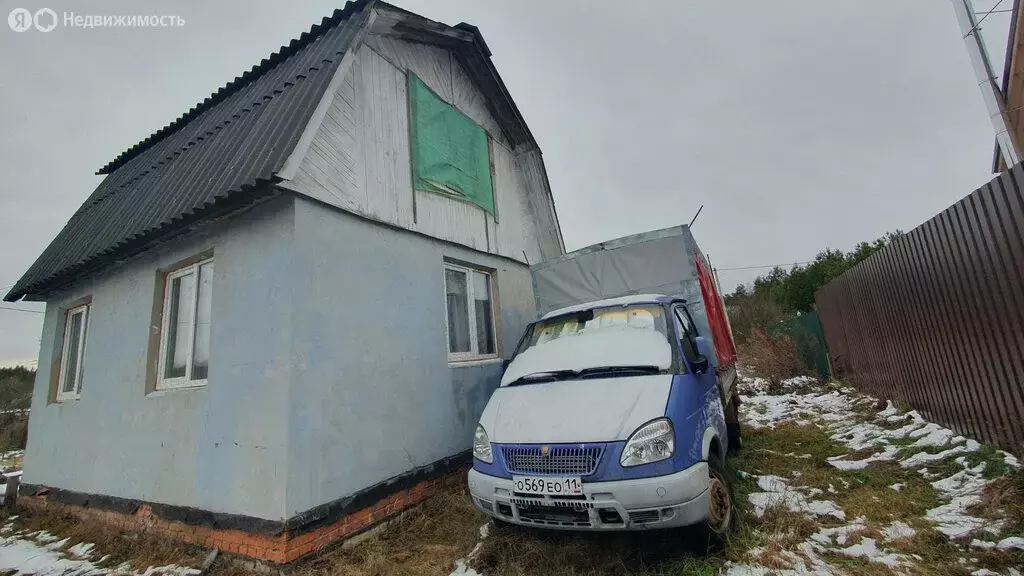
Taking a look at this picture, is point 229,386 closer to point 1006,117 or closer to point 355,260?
point 355,260

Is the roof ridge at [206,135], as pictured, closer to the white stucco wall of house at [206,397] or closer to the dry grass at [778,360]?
the white stucco wall of house at [206,397]

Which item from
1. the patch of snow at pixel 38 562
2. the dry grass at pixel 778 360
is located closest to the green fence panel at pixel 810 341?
the dry grass at pixel 778 360

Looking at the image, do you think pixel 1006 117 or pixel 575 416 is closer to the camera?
pixel 575 416

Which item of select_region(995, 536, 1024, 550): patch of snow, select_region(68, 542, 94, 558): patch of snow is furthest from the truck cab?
select_region(68, 542, 94, 558): patch of snow

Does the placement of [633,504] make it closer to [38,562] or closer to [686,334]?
[686,334]

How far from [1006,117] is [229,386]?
15794mm

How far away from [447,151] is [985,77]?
12.7 metres

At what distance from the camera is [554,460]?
9.90 ft

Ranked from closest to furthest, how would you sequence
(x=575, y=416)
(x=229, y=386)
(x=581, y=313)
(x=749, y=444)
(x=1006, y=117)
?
(x=575, y=416) → (x=229, y=386) → (x=581, y=313) → (x=749, y=444) → (x=1006, y=117)

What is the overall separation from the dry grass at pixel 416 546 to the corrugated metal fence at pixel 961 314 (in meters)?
5.03

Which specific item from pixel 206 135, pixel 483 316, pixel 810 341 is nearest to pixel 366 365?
pixel 483 316

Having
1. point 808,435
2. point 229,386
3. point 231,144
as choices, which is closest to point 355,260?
point 229,386

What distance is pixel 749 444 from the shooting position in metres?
6.27

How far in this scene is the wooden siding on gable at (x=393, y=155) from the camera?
4648mm
